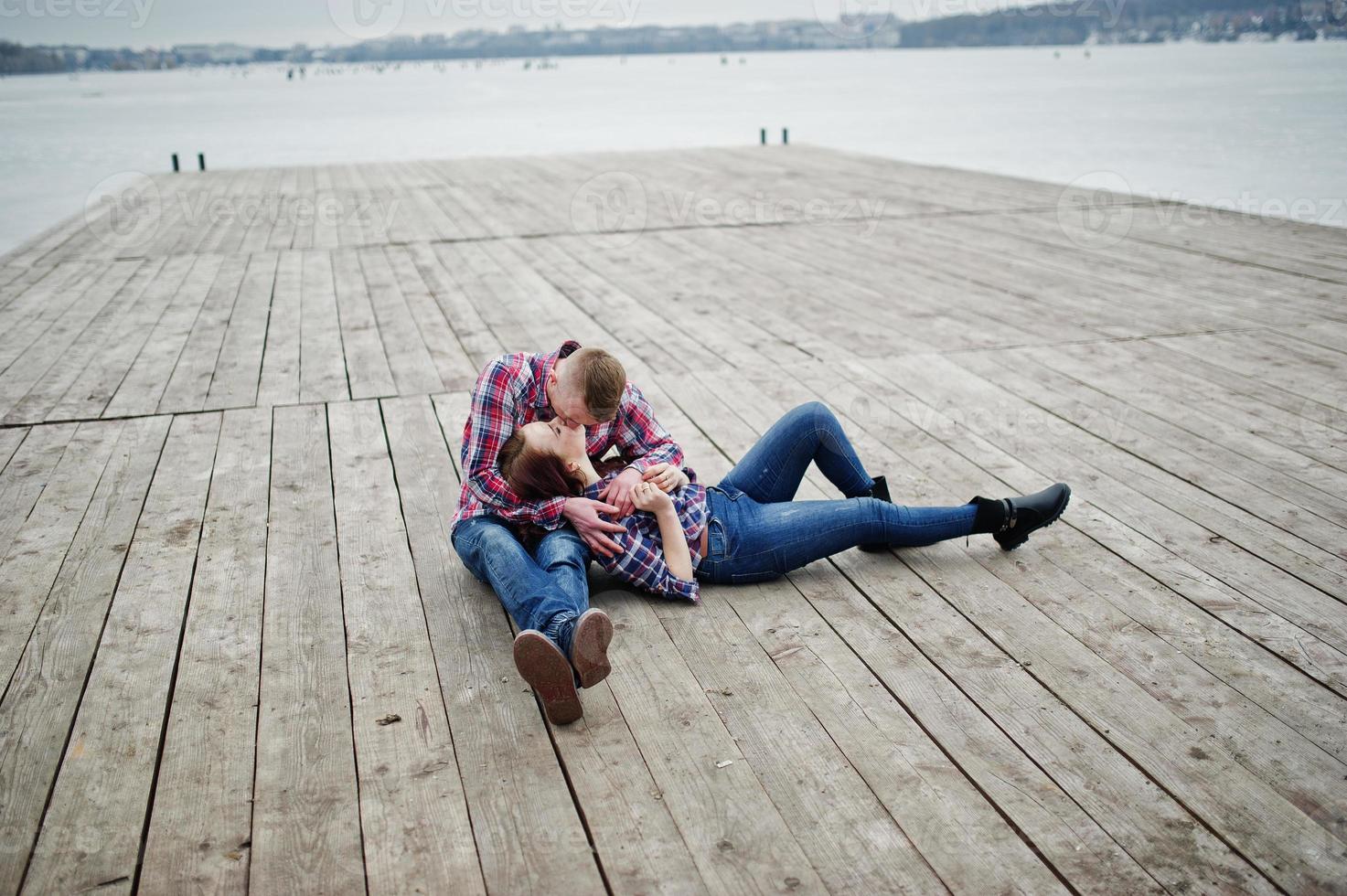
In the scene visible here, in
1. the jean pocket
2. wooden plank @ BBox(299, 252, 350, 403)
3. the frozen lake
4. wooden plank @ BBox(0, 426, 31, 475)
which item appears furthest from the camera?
the frozen lake

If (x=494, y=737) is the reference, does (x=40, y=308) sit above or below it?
above

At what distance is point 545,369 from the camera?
264 centimetres

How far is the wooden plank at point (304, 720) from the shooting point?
6.09ft

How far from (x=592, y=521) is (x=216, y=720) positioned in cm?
92

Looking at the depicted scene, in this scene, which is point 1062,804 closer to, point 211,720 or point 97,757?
point 211,720

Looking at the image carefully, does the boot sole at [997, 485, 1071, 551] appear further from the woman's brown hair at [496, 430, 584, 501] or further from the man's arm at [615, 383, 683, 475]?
the woman's brown hair at [496, 430, 584, 501]

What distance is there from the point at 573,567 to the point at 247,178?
12.0m

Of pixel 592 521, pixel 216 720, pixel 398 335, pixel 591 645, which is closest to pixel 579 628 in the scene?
pixel 591 645

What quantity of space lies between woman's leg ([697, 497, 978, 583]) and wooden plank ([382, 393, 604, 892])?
615 mm

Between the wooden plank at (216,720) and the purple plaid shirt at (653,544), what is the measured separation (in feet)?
2.90

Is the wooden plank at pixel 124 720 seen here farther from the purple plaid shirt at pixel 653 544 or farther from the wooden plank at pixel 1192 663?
the wooden plank at pixel 1192 663

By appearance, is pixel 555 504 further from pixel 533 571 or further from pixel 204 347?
pixel 204 347

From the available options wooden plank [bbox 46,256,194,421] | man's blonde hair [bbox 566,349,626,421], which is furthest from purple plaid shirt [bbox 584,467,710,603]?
wooden plank [bbox 46,256,194,421]

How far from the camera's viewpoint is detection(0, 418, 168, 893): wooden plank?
1984 mm
